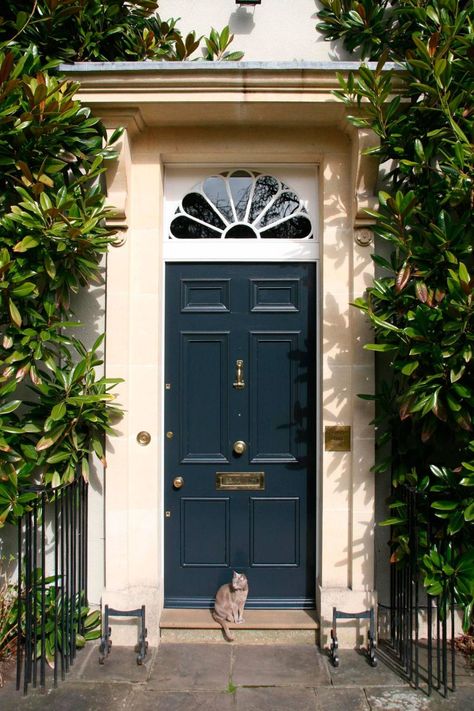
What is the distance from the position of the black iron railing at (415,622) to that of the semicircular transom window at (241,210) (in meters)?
2.10

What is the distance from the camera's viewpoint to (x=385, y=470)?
4.14 m

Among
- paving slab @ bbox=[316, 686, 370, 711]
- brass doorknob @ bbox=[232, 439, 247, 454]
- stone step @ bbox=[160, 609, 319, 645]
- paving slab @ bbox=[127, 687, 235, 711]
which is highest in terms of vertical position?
brass doorknob @ bbox=[232, 439, 247, 454]

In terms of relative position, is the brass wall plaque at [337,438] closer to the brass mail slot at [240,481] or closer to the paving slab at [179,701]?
the brass mail slot at [240,481]

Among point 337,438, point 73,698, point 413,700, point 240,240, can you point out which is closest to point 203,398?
point 337,438

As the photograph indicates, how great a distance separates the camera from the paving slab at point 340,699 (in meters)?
3.36

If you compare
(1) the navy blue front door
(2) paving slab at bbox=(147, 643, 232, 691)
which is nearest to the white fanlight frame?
(1) the navy blue front door

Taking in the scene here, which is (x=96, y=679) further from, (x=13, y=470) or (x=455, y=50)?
(x=455, y=50)

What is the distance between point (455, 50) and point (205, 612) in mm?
4160

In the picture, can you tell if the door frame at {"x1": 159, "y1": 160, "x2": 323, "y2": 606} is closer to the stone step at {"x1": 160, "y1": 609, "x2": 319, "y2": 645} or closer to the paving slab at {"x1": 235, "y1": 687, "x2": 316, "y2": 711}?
the stone step at {"x1": 160, "y1": 609, "x2": 319, "y2": 645}

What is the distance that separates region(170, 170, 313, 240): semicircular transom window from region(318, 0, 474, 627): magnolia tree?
735 millimetres

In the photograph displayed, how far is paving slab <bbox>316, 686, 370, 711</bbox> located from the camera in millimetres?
3363

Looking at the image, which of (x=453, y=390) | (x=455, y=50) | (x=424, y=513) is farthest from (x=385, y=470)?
(x=455, y=50)

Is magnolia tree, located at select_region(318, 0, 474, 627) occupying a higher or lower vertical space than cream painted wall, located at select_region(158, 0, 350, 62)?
lower

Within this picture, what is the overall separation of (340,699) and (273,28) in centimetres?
459
